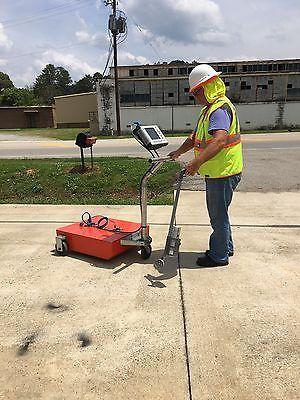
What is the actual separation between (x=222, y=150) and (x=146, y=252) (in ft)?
4.16

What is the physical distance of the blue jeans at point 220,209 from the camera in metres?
3.41

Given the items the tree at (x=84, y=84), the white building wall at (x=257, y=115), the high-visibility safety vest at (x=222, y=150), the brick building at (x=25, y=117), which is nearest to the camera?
the high-visibility safety vest at (x=222, y=150)

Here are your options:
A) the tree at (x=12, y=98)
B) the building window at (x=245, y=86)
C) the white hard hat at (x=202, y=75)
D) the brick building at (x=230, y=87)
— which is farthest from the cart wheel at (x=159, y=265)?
the tree at (x=12, y=98)

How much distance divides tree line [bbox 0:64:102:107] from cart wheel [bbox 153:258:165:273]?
122 ft

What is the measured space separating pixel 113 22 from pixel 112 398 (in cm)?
2825

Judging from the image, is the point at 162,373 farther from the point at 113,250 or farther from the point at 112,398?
the point at 113,250

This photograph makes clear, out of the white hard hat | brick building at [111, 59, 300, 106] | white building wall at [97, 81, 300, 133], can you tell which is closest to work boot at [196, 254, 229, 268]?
the white hard hat

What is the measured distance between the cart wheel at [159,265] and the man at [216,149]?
16.8 inches

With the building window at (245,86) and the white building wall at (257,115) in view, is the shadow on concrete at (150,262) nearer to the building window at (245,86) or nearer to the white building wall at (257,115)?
the white building wall at (257,115)

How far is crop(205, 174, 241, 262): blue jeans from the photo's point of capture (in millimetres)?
3410

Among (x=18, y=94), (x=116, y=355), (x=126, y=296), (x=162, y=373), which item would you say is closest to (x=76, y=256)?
(x=126, y=296)

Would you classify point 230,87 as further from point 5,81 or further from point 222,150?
point 5,81

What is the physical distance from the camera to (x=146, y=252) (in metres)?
3.79

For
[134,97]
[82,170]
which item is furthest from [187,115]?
[82,170]
